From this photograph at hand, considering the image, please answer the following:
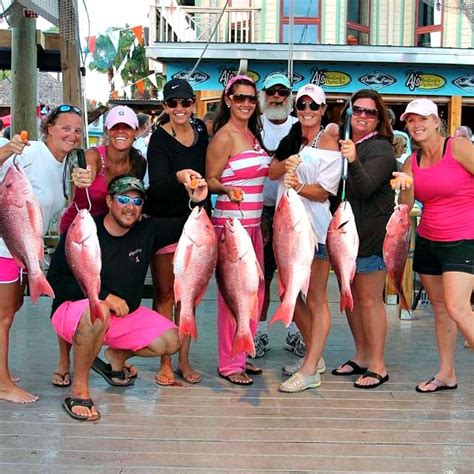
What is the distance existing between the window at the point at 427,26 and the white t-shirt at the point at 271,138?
11.1 m

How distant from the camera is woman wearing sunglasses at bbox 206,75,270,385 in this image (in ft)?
15.7

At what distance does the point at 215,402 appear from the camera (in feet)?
15.3

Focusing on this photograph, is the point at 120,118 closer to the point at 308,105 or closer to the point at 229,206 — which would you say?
the point at 229,206

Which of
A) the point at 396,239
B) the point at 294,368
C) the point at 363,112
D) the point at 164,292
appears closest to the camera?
the point at 396,239

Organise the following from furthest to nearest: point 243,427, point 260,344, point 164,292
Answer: point 260,344 → point 164,292 → point 243,427

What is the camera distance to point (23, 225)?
159 inches

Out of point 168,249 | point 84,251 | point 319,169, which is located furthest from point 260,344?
point 84,251

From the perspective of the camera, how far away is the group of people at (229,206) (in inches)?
177

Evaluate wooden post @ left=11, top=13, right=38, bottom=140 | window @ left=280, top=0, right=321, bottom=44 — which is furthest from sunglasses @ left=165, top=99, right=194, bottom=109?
window @ left=280, top=0, right=321, bottom=44

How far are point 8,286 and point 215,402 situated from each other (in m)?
1.40

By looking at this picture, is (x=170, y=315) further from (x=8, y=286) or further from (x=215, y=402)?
(x=8, y=286)

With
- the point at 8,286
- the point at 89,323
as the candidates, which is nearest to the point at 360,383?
the point at 89,323

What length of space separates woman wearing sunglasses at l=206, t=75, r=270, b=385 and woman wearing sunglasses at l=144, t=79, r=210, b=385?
124 millimetres

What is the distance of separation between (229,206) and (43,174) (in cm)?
115
